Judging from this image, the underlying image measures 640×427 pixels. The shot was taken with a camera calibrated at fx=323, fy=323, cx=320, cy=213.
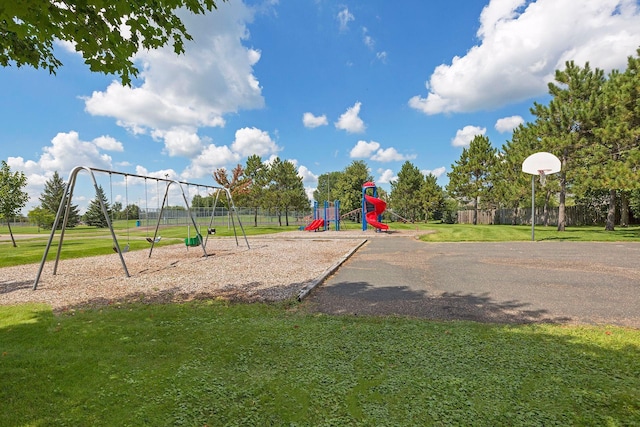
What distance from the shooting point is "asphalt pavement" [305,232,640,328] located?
15.8 ft

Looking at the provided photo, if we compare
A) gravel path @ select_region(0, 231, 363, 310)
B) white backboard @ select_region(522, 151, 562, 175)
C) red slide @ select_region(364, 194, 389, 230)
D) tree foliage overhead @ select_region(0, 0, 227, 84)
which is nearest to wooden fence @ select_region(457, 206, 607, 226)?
white backboard @ select_region(522, 151, 562, 175)

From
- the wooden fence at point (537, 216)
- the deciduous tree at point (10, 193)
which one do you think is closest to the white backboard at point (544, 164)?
the wooden fence at point (537, 216)

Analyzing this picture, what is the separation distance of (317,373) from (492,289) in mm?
4802

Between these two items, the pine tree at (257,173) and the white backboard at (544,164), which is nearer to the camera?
the white backboard at (544,164)

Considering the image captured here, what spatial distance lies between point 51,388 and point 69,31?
353cm

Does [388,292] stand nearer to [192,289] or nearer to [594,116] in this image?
[192,289]

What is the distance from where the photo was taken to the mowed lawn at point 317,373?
2.37 meters

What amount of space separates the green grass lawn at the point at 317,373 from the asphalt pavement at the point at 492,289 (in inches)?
24.8

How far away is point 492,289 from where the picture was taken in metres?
6.34

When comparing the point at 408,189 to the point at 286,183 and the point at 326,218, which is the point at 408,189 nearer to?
the point at 286,183

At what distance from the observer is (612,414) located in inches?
89.8

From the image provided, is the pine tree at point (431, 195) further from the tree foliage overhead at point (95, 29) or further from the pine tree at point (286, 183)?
the tree foliage overhead at point (95, 29)

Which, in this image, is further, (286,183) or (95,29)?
(286,183)

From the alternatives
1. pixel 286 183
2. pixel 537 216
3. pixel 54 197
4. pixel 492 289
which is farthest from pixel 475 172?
pixel 54 197
